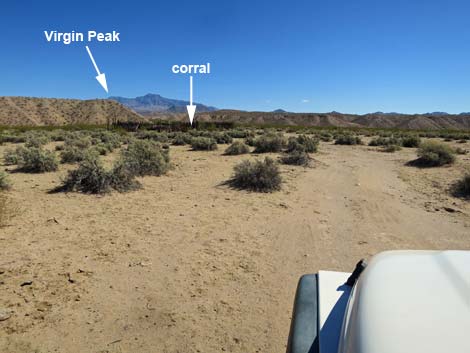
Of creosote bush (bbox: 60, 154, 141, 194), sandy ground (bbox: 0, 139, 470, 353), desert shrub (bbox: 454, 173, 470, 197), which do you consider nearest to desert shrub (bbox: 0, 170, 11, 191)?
sandy ground (bbox: 0, 139, 470, 353)

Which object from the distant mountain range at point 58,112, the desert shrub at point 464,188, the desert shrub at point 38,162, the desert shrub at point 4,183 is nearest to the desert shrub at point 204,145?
the desert shrub at point 38,162

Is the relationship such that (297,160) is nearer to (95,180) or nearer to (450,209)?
(450,209)

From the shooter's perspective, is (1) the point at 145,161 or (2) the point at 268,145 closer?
(1) the point at 145,161

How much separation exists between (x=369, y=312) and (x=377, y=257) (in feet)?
1.87

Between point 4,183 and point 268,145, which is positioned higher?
point 268,145

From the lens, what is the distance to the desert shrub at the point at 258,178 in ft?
30.7

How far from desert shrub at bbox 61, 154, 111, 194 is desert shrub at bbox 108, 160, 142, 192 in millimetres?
151

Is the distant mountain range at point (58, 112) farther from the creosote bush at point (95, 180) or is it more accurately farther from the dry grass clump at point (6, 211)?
the dry grass clump at point (6, 211)

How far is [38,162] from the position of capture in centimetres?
1143

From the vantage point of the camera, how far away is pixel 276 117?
122375 mm

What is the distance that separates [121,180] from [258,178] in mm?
3832

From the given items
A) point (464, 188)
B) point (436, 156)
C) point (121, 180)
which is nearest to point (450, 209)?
point (464, 188)

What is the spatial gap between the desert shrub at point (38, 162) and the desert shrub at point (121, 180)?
12.7 ft

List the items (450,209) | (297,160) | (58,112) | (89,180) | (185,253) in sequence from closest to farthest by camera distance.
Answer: (185,253) → (450,209) → (89,180) → (297,160) → (58,112)
